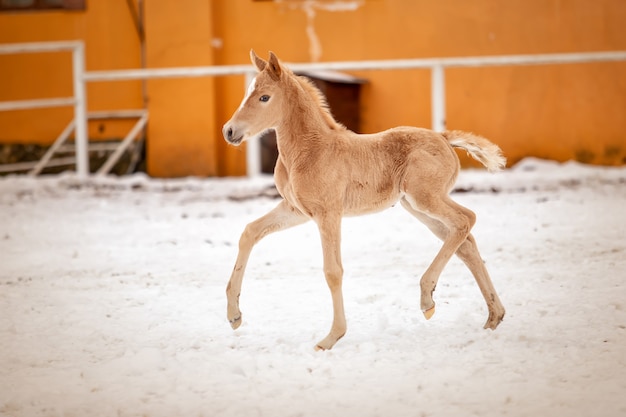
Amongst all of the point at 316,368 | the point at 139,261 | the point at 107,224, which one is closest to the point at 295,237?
the point at 139,261

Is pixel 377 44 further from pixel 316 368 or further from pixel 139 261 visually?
pixel 316 368

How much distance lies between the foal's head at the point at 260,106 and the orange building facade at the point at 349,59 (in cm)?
686

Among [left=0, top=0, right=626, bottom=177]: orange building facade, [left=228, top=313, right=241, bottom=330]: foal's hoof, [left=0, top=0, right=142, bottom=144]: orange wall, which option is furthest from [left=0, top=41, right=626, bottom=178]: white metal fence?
[left=228, top=313, right=241, bottom=330]: foal's hoof

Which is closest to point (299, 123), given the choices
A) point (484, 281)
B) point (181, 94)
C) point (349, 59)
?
point (484, 281)

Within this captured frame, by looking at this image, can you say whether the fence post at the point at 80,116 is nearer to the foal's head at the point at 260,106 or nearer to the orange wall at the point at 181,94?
the orange wall at the point at 181,94

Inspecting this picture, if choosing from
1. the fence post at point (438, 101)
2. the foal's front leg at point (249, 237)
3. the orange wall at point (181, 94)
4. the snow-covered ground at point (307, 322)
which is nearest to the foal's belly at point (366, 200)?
the foal's front leg at point (249, 237)

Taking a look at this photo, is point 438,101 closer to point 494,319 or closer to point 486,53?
point 486,53

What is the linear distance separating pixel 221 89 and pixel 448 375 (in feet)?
26.5

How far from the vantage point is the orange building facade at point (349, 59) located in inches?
376

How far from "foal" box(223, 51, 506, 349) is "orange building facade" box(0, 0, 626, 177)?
22.1ft

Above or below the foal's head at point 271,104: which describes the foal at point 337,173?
below

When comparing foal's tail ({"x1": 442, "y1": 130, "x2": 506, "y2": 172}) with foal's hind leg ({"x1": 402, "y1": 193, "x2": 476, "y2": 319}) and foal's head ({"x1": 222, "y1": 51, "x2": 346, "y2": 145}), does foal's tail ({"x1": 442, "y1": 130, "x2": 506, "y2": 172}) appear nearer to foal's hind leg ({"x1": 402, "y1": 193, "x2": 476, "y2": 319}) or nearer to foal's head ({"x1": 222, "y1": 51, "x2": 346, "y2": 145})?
foal's hind leg ({"x1": 402, "y1": 193, "x2": 476, "y2": 319})

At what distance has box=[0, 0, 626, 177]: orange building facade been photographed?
31.3 feet

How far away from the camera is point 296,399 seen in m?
2.60
